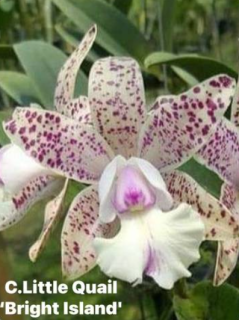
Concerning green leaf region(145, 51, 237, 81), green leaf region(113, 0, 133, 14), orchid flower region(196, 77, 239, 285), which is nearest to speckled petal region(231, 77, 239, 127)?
orchid flower region(196, 77, 239, 285)

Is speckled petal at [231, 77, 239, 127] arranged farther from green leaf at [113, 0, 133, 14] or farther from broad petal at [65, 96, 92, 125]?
green leaf at [113, 0, 133, 14]

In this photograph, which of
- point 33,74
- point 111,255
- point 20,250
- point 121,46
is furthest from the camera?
point 20,250

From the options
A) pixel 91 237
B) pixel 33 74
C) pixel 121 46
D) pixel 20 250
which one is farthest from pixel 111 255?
pixel 20 250

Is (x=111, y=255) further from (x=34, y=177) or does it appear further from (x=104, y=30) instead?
(x=104, y=30)

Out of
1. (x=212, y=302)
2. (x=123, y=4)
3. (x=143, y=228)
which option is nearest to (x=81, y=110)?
(x=143, y=228)

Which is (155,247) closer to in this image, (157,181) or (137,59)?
(157,181)
